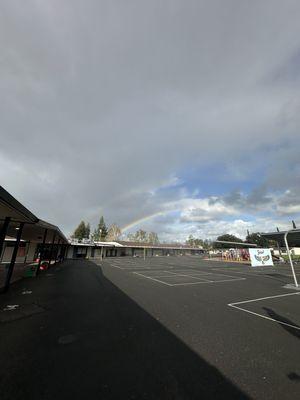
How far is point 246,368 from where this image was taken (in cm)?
406

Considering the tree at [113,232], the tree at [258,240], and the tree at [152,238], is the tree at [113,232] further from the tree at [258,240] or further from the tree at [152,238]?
the tree at [258,240]

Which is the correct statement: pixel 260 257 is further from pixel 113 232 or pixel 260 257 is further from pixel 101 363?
pixel 113 232

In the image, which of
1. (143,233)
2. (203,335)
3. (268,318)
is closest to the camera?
(203,335)

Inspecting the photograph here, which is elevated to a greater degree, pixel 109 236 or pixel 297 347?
pixel 109 236

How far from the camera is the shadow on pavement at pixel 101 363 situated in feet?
10.9

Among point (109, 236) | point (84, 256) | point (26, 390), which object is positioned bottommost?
point (26, 390)

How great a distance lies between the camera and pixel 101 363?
4.16 meters

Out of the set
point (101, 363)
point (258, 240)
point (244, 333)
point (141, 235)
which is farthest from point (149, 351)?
point (141, 235)

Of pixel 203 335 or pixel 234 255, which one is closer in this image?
pixel 203 335

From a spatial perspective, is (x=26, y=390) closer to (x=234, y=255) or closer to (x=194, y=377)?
(x=194, y=377)

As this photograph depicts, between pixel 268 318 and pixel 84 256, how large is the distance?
62425 millimetres

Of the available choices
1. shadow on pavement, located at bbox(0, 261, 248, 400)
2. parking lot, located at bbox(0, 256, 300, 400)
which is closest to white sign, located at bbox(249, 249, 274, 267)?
parking lot, located at bbox(0, 256, 300, 400)

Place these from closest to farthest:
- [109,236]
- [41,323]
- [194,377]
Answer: [194,377] → [41,323] → [109,236]

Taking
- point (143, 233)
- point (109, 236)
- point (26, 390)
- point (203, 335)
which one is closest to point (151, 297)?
point (203, 335)
